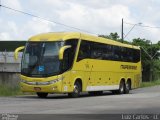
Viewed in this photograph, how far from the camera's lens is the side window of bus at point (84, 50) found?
1168 inches

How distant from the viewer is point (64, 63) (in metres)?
28.2

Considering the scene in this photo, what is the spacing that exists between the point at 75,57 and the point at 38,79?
2515 millimetres

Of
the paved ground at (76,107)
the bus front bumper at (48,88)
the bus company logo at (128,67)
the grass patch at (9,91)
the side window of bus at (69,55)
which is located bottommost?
the grass patch at (9,91)

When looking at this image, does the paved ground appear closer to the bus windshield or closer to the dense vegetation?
the bus windshield

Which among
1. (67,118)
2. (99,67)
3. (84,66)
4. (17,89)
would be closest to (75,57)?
(84,66)

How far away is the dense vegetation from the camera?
86688mm

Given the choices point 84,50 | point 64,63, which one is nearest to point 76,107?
point 64,63

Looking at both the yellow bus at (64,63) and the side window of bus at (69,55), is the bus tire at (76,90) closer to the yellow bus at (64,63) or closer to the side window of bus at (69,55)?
the yellow bus at (64,63)

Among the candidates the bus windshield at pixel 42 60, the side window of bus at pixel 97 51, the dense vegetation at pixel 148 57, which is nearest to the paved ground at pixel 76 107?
the bus windshield at pixel 42 60

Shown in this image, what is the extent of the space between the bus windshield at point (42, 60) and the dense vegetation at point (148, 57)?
2121 inches

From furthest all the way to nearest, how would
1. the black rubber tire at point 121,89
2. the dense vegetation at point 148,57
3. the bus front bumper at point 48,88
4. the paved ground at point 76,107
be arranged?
the dense vegetation at point 148,57 < the black rubber tire at point 121,89 < the bus front bumper at point 48,88 < the paved ground at point 76,107

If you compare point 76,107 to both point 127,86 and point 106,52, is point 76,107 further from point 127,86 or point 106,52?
point 127,86

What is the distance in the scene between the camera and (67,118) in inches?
616

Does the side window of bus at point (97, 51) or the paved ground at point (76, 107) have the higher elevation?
the side window of bus at point (97, 51)
